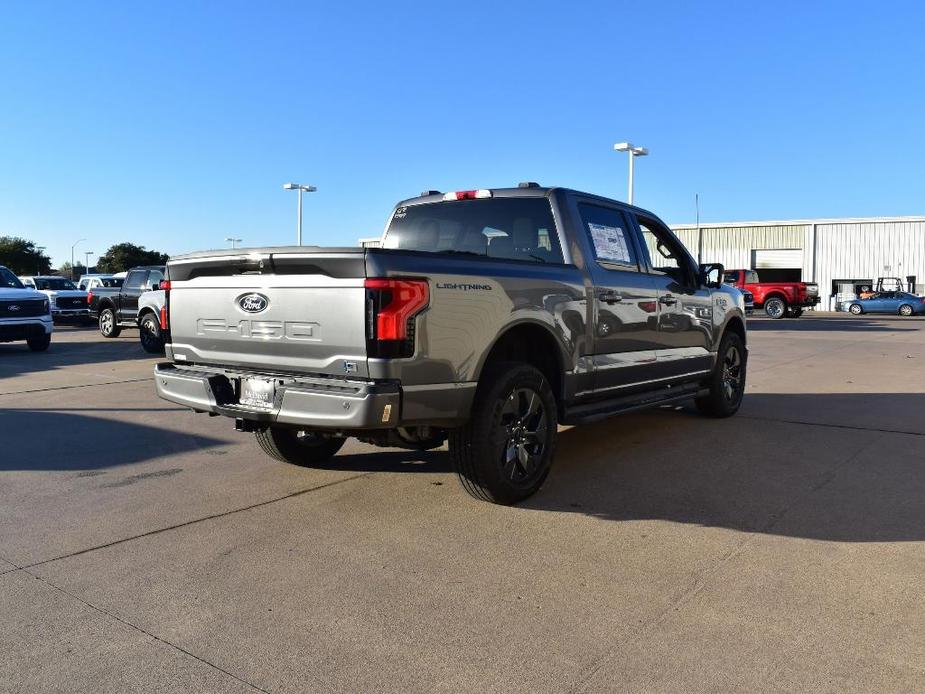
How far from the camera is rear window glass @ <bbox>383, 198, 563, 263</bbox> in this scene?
5.62 meters

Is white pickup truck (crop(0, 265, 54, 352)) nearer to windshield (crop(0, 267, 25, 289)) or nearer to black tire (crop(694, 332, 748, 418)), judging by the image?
windshield (crop(0, 267, 25, 289))

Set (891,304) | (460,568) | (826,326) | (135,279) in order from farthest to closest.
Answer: (891,304)
(826,326)
(135,279)
(460,568)

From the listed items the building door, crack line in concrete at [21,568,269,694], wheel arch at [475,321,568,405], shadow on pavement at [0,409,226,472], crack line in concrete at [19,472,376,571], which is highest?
the building door

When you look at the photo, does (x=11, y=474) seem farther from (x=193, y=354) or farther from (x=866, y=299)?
(x=866, y=299)

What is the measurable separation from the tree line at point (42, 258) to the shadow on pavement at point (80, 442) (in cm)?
6484

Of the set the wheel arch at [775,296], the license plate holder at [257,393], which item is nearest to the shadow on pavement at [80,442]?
the license plate holder at [257,393]

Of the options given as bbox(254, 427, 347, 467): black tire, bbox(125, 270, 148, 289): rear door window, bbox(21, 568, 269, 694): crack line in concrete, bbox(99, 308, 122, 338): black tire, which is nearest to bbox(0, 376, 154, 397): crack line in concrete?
bbox(254, 427, 347, 467): black tire

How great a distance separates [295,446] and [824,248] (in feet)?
167

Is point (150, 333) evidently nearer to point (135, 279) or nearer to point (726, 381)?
point (135, 279)

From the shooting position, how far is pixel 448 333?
4.29 metres

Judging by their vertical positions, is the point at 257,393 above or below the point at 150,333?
above

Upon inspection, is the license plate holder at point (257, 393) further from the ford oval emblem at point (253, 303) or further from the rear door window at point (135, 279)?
the rear door window at point (135, 279)

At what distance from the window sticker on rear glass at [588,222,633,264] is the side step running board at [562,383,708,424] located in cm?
105

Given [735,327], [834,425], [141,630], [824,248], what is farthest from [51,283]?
[824,248]
